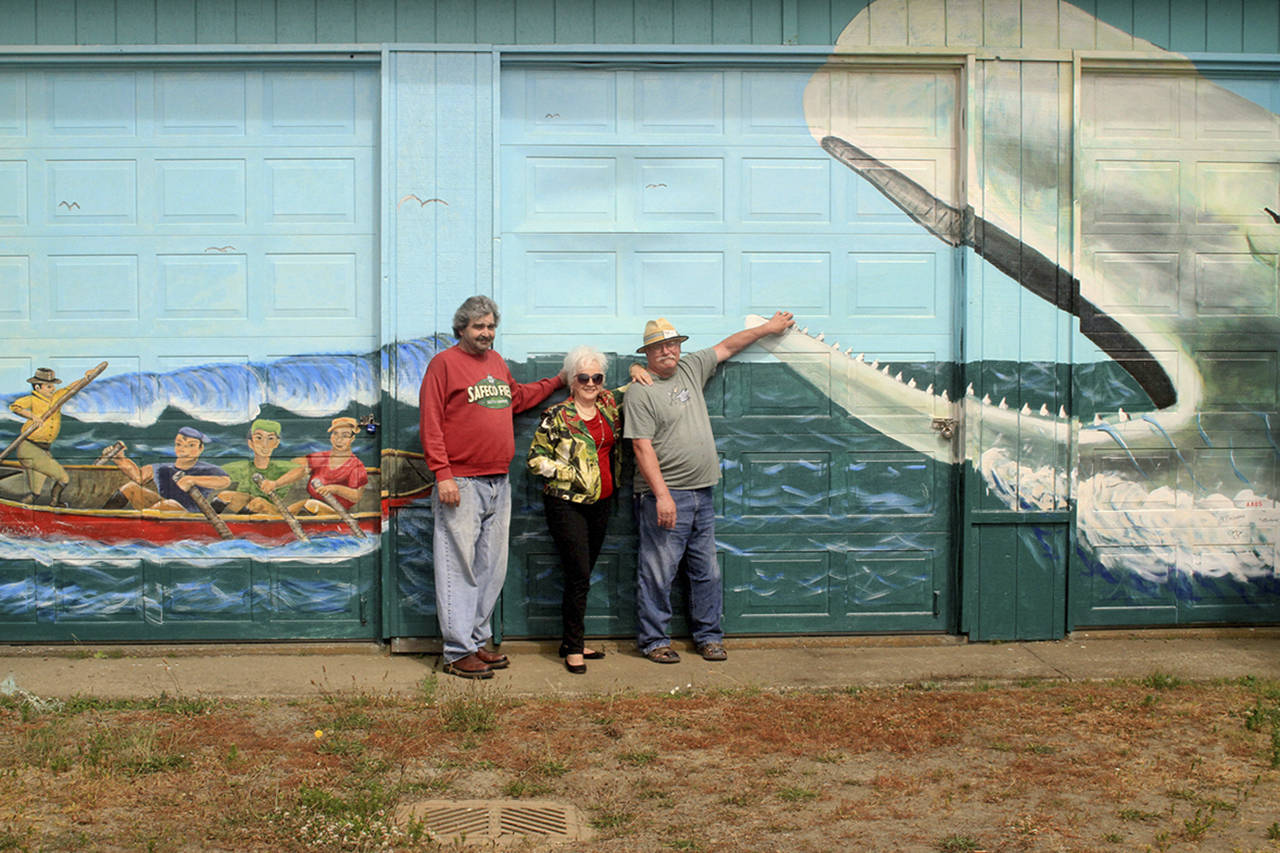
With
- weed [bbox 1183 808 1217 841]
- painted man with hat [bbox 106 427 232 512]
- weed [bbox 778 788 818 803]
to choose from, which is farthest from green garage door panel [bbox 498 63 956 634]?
weed [bbox 1183 808 1217 841]

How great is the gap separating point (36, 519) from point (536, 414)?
296 centimetres

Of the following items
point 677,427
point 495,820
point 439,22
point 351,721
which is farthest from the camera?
point 439,22

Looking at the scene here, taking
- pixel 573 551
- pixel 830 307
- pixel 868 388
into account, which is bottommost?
pixel 573 551

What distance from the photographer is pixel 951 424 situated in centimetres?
636

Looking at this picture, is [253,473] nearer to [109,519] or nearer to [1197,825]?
[109,519]

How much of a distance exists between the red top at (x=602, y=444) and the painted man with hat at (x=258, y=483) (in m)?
1.76

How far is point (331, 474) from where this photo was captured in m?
6.25

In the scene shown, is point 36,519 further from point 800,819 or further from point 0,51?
point 800,819

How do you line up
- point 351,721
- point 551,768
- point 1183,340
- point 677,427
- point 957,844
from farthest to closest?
point 1183,340, point 677,427, point 351,721, point 551,768, point 957,844

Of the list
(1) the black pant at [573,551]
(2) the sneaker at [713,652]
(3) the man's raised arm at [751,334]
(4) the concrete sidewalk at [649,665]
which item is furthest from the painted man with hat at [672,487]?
(1) the black pant at [573,551]

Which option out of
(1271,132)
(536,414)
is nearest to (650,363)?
(536,414)

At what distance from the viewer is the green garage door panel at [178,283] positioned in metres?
6.23

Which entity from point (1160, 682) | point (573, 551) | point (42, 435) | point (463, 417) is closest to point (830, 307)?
point (573, 551)

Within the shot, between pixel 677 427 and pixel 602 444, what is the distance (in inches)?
16.9
